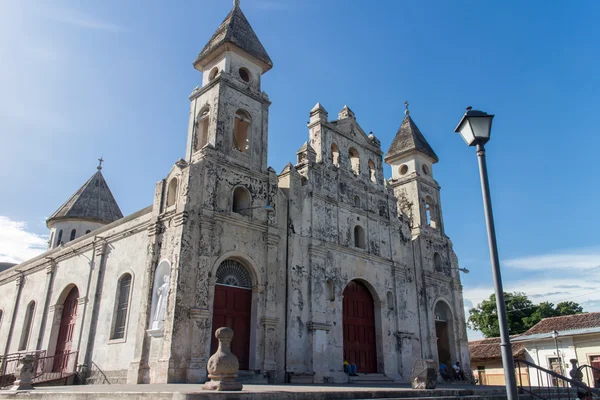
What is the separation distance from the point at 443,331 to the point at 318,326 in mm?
10275

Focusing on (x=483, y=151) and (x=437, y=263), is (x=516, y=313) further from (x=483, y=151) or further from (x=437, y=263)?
(x=483, y=151)

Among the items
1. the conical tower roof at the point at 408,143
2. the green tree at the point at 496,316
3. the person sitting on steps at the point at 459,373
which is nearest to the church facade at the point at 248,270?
the person sitting on steps at the point at 459,373

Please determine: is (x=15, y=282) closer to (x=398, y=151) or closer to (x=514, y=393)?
(x=398, y=151)

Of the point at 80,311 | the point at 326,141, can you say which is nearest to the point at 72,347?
the point at 80,311

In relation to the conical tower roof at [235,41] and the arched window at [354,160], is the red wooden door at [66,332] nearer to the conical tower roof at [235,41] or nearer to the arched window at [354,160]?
the conical tower roof at [235,41]

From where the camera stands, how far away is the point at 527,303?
156ft

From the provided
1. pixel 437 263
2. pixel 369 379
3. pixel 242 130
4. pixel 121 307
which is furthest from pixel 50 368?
pixel 437 263

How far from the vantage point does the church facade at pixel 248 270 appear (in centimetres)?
1590

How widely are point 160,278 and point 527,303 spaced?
136 feet

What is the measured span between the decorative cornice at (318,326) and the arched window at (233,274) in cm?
273

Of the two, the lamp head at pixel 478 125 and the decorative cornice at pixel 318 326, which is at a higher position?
the lamp head at pixel 478 125

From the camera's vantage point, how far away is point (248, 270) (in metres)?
17.4

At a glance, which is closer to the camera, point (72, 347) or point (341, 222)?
point (72, 347)

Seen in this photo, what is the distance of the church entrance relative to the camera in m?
25.2
